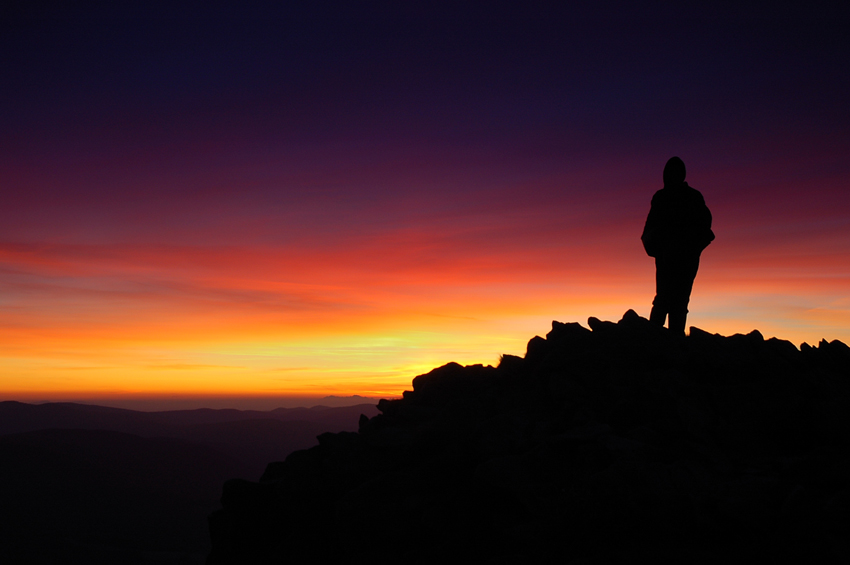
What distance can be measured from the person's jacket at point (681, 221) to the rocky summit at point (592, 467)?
2.31 m

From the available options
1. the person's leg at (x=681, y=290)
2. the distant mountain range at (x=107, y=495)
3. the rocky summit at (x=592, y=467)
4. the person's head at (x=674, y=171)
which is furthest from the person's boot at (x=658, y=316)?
the distant mountain range at (x=107, y=495)

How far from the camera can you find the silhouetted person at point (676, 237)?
13953mm

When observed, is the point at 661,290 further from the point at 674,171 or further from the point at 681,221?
the point at 674,171

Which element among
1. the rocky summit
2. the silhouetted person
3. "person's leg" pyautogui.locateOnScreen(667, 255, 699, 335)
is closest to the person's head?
the silhouetted person

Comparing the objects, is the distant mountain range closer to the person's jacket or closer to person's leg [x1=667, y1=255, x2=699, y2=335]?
person's leg [x1=667, y1=255, x2=699, y2=335]

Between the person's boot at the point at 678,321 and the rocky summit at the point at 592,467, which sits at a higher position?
the person's boot at the point at 678,321

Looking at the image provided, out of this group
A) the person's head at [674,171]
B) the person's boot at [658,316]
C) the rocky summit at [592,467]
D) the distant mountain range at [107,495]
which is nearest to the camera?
the rocky summit at [592,467]

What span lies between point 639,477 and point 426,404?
7.24 metres

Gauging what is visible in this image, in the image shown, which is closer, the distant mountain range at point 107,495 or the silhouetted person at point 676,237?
the silhouetted person at point 676,237

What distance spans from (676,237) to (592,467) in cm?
757

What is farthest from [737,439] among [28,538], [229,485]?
[28,538]

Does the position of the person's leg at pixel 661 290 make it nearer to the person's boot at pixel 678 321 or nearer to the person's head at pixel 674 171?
the person's boot at pixel 678 321

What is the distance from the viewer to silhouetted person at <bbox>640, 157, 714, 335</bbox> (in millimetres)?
13953

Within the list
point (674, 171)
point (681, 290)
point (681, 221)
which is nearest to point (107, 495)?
point (681, 290)
